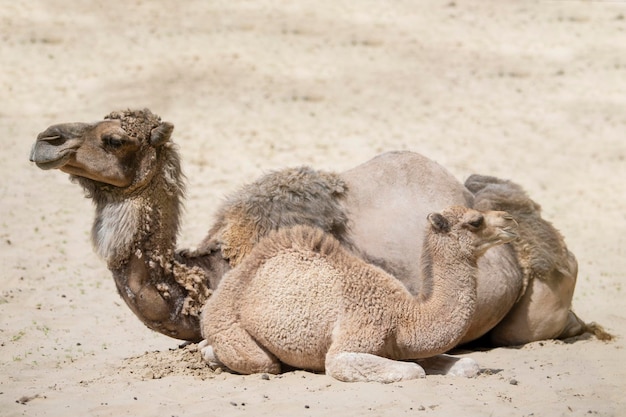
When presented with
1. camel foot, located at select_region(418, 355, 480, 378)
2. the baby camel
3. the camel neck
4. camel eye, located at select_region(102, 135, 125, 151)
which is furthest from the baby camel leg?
camel eye, located at select_region(102, 135, 125, 151)

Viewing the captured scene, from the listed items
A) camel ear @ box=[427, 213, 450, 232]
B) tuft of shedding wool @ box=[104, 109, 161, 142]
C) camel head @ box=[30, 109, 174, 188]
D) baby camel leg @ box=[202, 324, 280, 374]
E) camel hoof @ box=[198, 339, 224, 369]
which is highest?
tuft of shedding wool @ box=[104, 109, 161, 142]

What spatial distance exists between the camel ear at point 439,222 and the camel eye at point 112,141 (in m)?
2.10

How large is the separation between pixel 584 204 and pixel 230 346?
344 inches

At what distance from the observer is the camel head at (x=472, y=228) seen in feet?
21.7

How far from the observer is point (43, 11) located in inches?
741

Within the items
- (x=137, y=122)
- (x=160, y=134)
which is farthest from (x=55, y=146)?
(x=160, y=134)

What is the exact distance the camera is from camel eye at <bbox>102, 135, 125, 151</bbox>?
23.1 feet

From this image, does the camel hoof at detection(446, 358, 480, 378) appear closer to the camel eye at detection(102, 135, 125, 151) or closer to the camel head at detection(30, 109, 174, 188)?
the camel head at detection(30, 109, 174, 188)

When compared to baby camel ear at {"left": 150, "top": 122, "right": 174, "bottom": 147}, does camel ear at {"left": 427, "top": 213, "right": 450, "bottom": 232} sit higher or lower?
lower

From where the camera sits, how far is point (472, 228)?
21.8 ft

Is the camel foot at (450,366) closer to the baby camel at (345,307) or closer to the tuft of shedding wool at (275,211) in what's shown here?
the baby camel at (345,307)

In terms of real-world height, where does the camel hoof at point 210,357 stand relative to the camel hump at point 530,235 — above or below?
below

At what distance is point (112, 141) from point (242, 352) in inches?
64.5

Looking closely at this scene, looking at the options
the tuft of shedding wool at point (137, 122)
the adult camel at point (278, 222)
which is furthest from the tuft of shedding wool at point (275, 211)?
the tuft of shedding wool at point (137, 122)
